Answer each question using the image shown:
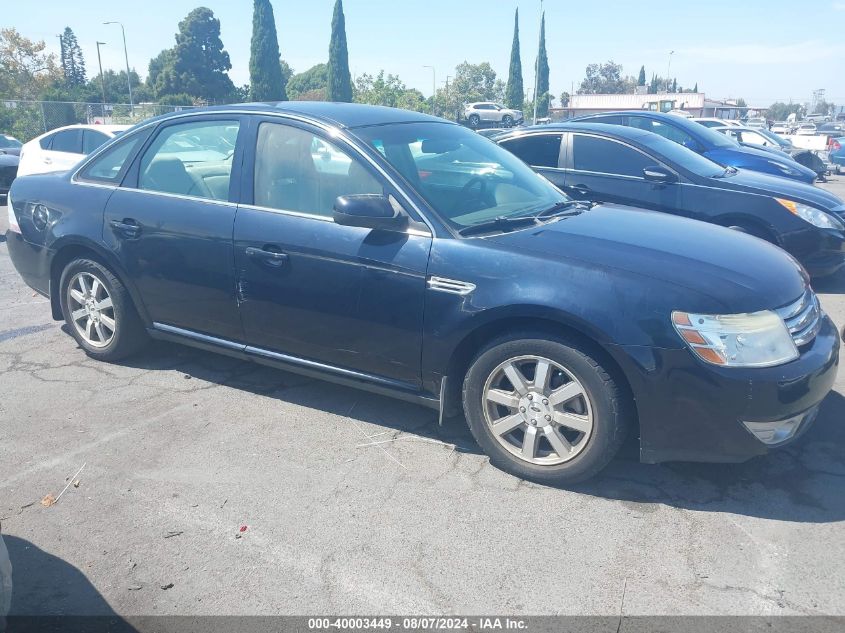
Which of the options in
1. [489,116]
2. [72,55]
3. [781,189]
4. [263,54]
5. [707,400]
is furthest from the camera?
[72,55]

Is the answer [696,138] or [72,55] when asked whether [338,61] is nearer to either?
[696,138]

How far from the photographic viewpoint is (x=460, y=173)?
4160 millimetres

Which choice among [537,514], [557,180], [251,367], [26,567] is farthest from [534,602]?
A: [557,180]

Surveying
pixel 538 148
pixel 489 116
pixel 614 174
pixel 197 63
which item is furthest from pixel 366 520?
pixel 197 63

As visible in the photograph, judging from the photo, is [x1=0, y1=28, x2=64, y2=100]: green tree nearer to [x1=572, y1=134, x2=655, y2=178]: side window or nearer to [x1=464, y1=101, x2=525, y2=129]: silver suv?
[x1=464, y1=101, x2=525, y2=129]: silver suv

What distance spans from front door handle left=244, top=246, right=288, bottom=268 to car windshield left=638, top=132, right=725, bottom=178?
474cm

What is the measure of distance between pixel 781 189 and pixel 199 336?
5910mm

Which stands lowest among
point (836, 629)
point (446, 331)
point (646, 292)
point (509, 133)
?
point (836, 629)

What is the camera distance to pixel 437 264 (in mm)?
3520

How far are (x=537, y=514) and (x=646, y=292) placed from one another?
3.63 feet

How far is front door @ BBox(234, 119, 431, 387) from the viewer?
364 centimetres

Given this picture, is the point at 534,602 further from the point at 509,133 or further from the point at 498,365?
the point at 509,133

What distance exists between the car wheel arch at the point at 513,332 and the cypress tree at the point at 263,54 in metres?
54.2

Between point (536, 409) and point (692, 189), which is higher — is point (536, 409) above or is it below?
below
